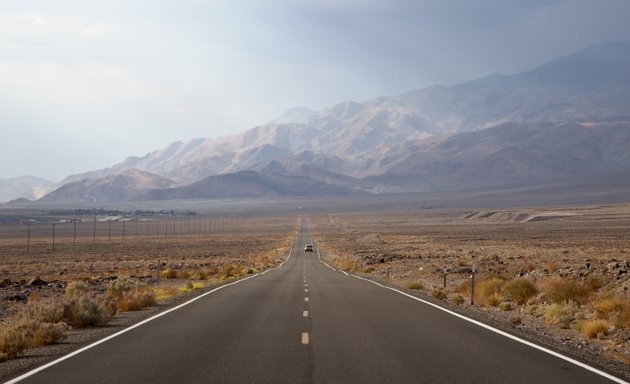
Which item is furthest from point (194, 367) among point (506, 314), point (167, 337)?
point (506, 314)

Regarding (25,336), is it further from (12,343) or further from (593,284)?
(593,284)

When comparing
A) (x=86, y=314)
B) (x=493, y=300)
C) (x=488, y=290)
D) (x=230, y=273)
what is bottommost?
(x=230, y=273)

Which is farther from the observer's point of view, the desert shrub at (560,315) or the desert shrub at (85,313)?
the desert shrub at (560,315)

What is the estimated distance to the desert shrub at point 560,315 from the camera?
17.5 m

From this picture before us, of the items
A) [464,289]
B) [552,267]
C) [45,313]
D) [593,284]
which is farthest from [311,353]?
[552,267]

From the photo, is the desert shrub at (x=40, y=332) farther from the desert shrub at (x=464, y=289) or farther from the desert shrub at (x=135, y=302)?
the desert shrub at (x=464, y=289)

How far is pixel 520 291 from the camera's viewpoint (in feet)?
75.8

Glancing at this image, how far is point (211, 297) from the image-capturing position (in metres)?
24.9

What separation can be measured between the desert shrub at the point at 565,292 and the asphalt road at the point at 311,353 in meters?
4.27

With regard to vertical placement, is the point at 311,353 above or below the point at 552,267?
above

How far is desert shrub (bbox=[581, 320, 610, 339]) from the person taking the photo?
15664 millimetres

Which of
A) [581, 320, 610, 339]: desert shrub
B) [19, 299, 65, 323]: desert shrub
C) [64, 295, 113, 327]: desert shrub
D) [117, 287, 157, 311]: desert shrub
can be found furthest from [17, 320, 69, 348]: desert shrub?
[581, 320, 610, 339]: desert shrub

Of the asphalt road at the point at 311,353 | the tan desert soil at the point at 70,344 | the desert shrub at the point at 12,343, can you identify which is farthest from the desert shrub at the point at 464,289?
the desert shrub at the point at 12,343

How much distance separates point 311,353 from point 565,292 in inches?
478
